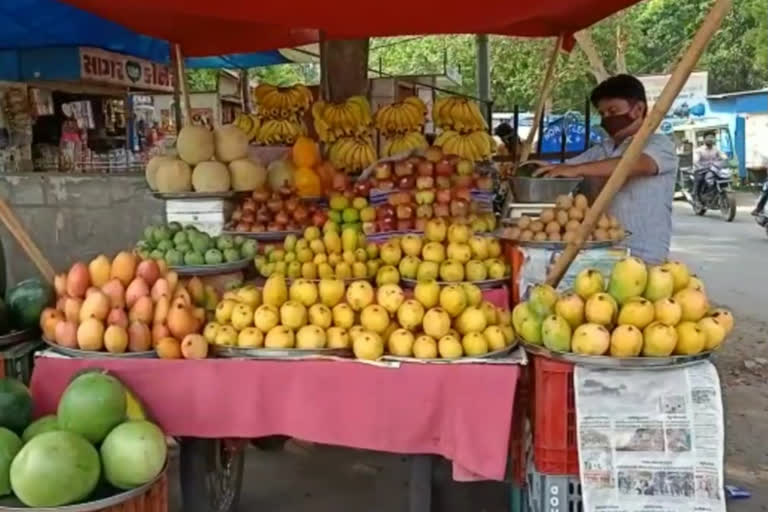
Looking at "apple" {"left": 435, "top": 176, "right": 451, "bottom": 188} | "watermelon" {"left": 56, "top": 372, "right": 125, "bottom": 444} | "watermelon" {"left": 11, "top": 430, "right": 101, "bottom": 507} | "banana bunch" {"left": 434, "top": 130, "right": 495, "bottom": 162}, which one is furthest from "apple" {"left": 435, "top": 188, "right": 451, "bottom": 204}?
"watermelon" {"left": 11, "top": 430, "right": 101, "bottom": 507}

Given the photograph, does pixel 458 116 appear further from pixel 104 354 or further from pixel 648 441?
pixel 648 441

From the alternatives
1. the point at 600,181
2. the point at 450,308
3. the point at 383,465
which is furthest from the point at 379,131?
the point at 450,308

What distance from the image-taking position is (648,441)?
225cm

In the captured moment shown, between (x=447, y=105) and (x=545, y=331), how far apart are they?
3389mm

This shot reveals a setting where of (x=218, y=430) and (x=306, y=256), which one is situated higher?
(x=306, y=256)

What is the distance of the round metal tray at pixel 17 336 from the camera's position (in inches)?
108

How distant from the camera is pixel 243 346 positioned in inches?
101

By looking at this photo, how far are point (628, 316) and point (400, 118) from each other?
3320 mm

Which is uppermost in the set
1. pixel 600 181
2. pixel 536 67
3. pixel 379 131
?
pixel 536 67

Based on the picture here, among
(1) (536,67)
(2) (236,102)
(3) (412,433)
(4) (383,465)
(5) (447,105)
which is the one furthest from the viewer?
(1) (536,67)

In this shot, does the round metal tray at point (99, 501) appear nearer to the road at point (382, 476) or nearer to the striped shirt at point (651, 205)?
the road at point (382, 476)

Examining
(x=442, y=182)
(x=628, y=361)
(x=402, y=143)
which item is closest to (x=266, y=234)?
(x=442, y=182)

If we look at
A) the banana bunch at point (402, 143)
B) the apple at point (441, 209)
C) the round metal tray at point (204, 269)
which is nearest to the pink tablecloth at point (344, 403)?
the round metal tray at point (204, 269)

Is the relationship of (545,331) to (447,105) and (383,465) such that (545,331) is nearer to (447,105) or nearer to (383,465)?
(383,465)
